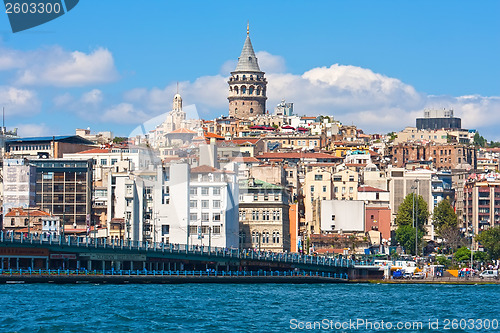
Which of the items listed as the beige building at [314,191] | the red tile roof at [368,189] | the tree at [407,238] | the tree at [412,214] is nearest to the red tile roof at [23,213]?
the beige building at [314,191]


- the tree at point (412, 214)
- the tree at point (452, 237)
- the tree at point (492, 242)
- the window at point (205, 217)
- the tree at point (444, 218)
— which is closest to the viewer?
the window at point (205, 217)

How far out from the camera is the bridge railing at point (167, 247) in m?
102

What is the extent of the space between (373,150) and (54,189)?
70200mm

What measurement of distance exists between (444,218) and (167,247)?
1822 inches

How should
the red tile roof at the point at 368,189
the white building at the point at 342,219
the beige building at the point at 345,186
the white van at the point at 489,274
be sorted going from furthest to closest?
the red tile roof at the point at 368,189, the beige building at the point at 345,186, the white building at the point at 342,219, the white van at the point at 489,274

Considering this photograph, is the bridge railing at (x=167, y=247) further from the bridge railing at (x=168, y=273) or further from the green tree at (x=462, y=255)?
the green tree at (x=462, y=255)

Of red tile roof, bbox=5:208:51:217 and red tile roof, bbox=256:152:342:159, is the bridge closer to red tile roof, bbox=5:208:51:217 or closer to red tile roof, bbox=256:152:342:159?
red tile roof, bbox=5:208:51:217

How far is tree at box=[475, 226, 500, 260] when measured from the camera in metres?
127

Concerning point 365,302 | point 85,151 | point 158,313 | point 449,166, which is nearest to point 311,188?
point 85,151

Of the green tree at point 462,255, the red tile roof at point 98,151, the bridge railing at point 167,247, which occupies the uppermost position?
the red tile roof at point 98,151

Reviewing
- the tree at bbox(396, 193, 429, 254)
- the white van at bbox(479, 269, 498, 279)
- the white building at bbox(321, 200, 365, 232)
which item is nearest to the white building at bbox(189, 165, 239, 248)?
the white building at bbox(321, 200, 365, 232)

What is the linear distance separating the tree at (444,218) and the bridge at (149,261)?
33.2m

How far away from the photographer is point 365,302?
83.4 metres

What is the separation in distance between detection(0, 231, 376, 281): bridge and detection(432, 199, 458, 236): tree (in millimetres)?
33175
